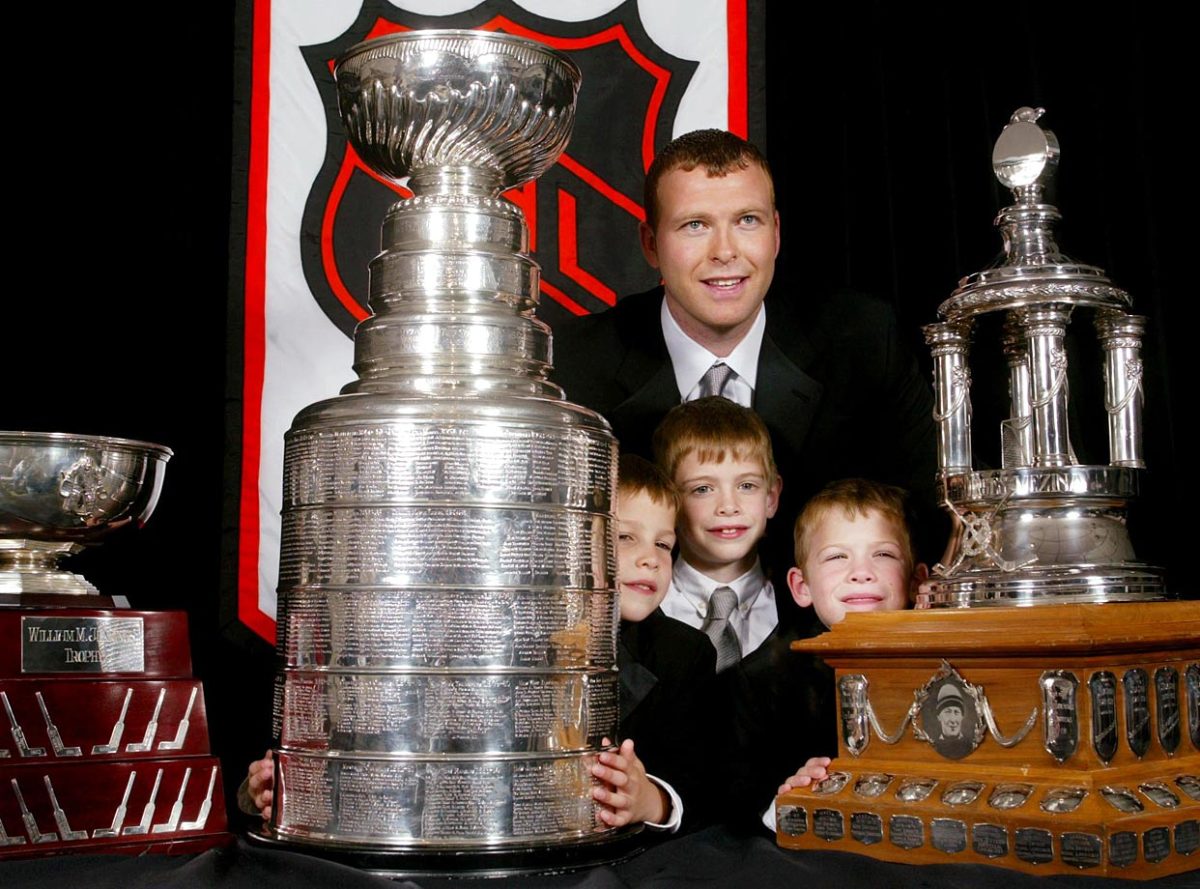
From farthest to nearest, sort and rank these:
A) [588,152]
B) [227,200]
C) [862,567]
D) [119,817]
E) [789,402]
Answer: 1. [588,152]
2. [227,200]
3. [789,402]
4. [862,567]
5. [119,817]

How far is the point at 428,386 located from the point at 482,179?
0.34 m

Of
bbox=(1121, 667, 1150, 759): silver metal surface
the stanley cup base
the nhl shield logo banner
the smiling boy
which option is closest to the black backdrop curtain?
the nhl shield logo banner

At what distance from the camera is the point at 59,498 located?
1900mm

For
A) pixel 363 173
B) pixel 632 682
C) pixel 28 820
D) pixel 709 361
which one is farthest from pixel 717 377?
pixel 28 820

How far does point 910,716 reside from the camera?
179cm

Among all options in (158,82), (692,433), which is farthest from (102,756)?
(158,82)

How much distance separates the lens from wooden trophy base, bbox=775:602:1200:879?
1.59 metres

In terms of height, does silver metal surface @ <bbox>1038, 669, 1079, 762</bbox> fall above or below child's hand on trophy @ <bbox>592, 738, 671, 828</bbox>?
above

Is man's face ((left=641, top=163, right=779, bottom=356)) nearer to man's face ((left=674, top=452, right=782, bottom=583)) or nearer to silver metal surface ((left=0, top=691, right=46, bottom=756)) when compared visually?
man's face ((left=674, top=452, right=782, bottom=583))

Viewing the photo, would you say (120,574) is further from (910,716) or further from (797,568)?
(910,716)

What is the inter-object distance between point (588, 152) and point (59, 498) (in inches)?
55.0

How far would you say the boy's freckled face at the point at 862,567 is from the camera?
221 centimetres

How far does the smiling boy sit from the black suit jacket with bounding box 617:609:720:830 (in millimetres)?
106

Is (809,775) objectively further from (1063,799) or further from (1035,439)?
(1035,439)
